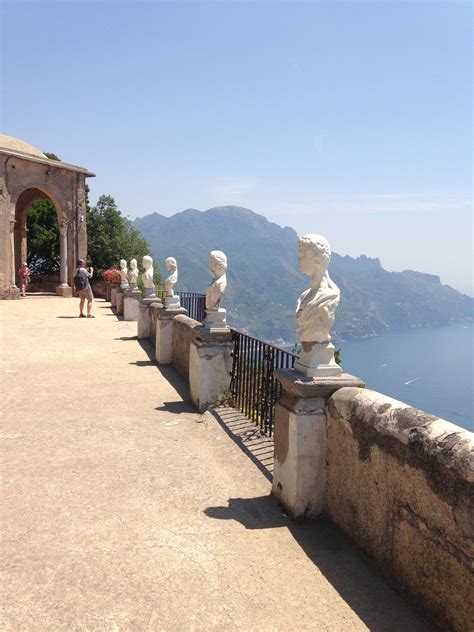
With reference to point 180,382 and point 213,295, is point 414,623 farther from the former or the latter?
point 180,382

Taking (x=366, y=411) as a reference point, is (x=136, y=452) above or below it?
below

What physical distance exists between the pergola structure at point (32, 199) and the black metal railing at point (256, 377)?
17.7 m

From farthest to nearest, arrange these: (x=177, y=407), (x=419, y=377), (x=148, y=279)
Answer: (x=419, y=377) → (x=148, y=279) → (x=177, y=407)

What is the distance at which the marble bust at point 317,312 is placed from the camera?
3738 mm

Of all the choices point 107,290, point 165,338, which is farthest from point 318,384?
point 107,290

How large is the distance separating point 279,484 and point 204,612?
4.70 ft

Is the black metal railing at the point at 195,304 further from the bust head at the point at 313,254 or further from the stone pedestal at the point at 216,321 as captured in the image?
the bust head at the point at 313,254

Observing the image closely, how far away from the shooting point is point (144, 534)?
11.1 ft

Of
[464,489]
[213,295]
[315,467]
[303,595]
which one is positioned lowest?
[303,595]

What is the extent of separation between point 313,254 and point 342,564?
82.8 inches

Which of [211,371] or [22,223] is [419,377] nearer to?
[22,223]

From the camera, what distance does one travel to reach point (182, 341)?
8406mm

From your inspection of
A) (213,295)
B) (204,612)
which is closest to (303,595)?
(204,612)

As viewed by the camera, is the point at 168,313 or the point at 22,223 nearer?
the point at 168,313
